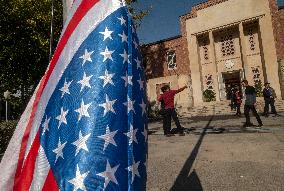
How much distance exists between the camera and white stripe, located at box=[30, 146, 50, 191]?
1.37 metres

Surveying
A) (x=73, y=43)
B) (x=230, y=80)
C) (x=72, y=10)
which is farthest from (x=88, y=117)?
(x=230, y=80)

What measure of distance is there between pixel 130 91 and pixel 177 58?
3036 centimetres

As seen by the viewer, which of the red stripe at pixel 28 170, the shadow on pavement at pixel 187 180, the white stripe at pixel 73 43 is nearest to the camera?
the red stripe at pixel 28 170

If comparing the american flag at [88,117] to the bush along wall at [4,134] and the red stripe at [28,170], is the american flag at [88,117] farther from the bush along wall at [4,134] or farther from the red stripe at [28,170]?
the bush along wall at [4,134]

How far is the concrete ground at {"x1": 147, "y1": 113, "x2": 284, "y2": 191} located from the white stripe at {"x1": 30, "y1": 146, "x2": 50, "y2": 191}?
11.1 feet

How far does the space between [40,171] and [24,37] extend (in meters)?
21.1

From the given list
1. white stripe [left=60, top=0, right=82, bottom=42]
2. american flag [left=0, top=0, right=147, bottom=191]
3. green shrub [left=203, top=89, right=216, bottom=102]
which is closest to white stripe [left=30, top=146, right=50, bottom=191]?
american flag [left=0, top=0, right=147, bottom=191]

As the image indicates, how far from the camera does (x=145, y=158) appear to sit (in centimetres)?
153

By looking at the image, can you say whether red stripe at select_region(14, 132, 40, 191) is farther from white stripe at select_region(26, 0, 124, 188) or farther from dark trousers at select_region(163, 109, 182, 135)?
dark trousers at select_region(163, 109, 182, 135)

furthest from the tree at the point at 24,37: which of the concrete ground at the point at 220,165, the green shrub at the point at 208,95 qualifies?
the green shrub at the point at 208,95

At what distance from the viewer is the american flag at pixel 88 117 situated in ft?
4.36

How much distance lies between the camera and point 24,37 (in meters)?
20.7

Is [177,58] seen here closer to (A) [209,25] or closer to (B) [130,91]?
(A) [209,25]

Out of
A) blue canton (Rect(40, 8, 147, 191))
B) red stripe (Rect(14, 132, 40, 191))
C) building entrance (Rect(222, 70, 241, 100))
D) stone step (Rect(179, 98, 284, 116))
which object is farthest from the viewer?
building entrance (Rect(222, 70, 241, 100))
